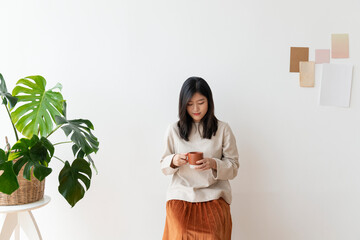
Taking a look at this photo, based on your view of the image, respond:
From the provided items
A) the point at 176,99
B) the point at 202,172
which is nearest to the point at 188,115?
the point at 176,99

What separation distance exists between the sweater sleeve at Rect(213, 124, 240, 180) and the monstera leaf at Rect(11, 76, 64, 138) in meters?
0.83

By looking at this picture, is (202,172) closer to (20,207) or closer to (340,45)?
(20,207)

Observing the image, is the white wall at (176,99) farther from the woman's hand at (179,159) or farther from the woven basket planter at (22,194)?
the woven basket planter at (22,194)

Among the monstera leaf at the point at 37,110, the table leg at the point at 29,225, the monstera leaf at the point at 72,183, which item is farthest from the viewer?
the table leg at the point at 29,225

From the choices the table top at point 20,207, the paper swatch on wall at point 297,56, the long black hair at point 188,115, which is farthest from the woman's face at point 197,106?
the table top at point 20,207

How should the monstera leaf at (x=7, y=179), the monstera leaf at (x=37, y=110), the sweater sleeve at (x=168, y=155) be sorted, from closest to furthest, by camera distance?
the monstera leaf at (x=7, y=179) → the monstera leaf at (x=37, y=110) → the sweater sleeve at (x=168, y=155)

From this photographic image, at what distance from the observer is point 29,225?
68.1 inches

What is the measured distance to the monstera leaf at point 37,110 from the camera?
5.24 ft

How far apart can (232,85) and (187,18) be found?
0.48 metres

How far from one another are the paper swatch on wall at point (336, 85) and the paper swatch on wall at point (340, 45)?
0.22 feet

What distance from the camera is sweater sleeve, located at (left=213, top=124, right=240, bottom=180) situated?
179 centimetres

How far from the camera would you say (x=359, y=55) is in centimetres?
208

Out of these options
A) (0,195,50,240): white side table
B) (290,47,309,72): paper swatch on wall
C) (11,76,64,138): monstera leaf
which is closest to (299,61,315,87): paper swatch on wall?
(290,47,309,72): paper swatch on wall

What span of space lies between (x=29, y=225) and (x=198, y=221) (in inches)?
33.0
